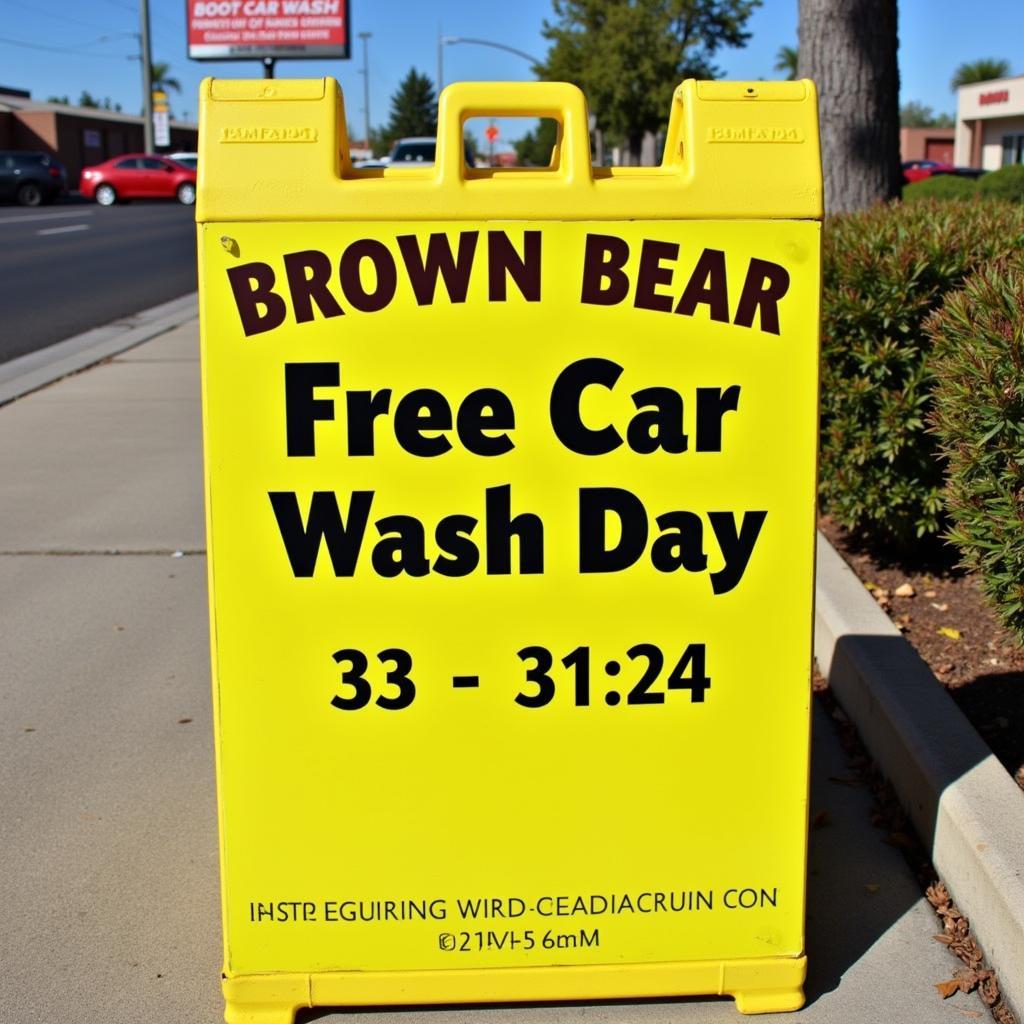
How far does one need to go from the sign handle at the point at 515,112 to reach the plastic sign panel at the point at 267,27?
3730 centimetres

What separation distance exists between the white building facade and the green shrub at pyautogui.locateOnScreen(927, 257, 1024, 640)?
162 feet

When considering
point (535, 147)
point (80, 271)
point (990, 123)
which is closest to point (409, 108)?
point (535, 147)

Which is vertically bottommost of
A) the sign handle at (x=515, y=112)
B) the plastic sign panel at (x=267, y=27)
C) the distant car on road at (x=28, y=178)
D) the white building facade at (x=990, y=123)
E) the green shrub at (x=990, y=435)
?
the green shrub at (x=990, y=435)

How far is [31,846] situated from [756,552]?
6.52ft

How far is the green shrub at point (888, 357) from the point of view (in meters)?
4.70

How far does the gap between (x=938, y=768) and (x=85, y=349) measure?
9455 millimetres

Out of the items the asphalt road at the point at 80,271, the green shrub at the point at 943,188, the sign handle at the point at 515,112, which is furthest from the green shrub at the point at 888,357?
the green shrub at the point at 943,188

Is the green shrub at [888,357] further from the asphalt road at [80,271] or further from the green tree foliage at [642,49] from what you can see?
the green tree foliage at [642,49]

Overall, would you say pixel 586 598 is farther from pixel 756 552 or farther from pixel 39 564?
pixel 39 564

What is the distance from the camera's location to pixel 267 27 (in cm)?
3744

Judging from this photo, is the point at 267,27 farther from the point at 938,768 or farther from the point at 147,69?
the point at 938,768

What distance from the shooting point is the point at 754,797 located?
2.59 metres

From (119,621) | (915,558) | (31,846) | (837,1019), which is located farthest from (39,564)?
(837,1019)

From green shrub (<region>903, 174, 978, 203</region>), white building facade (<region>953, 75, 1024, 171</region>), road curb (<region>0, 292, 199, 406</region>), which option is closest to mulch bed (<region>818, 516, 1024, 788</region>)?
road curb (<region>0, 292, 199, 406</region>)
